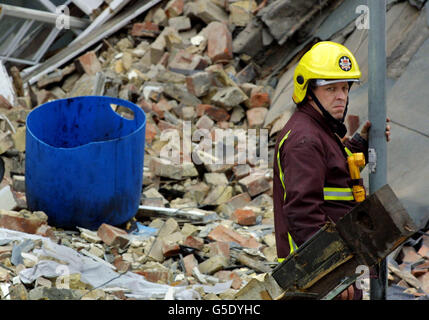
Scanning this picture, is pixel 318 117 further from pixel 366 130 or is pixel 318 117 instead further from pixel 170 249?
pixel 170 249

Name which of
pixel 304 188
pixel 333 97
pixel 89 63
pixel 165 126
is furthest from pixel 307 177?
pixel 89 63

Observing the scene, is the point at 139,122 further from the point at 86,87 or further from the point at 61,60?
the point at 61,60

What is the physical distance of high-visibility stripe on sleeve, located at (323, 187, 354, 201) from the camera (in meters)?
3.14

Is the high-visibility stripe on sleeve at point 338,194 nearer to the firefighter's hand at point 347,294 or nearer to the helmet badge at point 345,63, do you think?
the firefighter's hand at point 347,294

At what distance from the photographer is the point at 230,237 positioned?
19.3 feet

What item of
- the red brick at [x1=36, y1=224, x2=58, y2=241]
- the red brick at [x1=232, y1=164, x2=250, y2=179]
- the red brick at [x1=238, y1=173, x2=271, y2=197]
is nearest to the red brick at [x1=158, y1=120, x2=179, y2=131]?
the red brick at [x1=232, y1=164, x2=250, y2=179]

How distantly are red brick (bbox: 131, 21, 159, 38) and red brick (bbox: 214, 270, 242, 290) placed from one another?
19.7ft

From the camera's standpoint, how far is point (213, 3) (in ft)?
33.8

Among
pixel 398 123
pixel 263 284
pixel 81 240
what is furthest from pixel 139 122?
pixel 263 284

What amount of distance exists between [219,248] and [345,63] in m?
2.68

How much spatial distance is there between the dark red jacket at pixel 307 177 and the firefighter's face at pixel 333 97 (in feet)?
0.21

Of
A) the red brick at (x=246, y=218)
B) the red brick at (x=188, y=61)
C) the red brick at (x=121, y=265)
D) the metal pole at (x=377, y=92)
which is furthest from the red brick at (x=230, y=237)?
the red brick at (x=188, y=61)

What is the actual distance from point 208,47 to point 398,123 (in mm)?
4482

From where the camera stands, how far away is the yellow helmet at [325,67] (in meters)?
3.21
